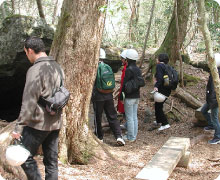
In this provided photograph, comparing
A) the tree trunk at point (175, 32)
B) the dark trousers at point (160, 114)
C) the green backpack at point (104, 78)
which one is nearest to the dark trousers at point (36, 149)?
the green backpack at point (104, 78)

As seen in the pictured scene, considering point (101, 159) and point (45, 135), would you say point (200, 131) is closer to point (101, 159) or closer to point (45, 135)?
point (101, 159)

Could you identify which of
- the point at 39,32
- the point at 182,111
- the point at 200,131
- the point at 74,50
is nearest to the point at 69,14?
the point at 74,50

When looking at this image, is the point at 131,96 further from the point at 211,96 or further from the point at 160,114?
the point at 211,96

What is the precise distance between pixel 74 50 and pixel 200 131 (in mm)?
4638

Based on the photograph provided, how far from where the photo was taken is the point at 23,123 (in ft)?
11.4

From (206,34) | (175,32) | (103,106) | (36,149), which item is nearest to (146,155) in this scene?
(103,106)

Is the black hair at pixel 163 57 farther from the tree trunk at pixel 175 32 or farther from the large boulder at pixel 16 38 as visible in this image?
the large boulder at pixel 16 38

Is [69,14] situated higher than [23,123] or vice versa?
[69,14]

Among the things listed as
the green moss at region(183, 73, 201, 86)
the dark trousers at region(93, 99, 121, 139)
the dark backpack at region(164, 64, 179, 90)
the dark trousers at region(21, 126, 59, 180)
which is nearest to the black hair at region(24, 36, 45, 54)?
the dark trousers at region(21, 126, 59, 180)

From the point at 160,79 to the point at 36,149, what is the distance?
4.94m

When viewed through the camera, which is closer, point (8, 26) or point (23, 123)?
point (23, 123)

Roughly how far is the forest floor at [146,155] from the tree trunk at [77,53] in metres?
0.59

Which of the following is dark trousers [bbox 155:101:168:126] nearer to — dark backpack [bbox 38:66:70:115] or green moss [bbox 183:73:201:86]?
green moss [bbox 183:73:201:86]

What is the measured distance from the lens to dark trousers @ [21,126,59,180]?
141 inches
